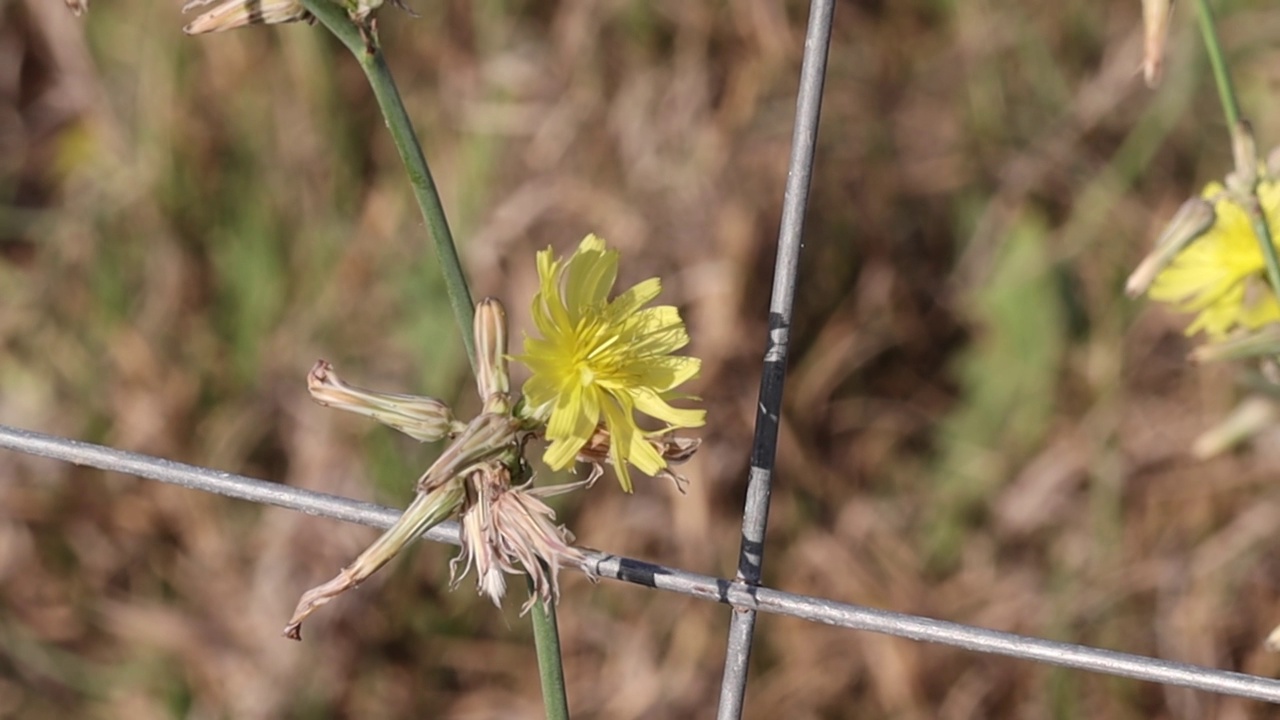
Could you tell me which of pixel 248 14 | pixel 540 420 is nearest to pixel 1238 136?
pixel 540 420

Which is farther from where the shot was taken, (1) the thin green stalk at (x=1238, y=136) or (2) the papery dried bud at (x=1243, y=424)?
(2) the papery dried bud at (x=1243, y=424)

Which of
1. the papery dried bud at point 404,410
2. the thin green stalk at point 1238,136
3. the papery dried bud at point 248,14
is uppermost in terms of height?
the thin green stalk at point 1238,136

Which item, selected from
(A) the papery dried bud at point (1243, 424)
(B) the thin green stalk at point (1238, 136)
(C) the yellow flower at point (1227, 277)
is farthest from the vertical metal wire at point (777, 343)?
(A) the papery dried bud at point (1243, 424)

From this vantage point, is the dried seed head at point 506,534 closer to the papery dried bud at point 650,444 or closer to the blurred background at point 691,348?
the papery dried bud at point 650,444

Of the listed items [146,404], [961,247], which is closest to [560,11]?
[961,247]

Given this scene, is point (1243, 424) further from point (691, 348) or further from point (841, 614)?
point (691, 348)

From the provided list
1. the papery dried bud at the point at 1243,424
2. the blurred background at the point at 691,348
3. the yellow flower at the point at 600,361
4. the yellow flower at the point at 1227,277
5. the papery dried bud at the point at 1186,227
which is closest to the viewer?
the yellow flower at the point at 600,361

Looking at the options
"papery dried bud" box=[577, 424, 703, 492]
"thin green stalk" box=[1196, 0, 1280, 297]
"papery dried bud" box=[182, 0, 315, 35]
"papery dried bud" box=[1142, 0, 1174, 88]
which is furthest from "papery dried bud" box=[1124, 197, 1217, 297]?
"papery dried bud" box=[182, 0, 315, 35]
